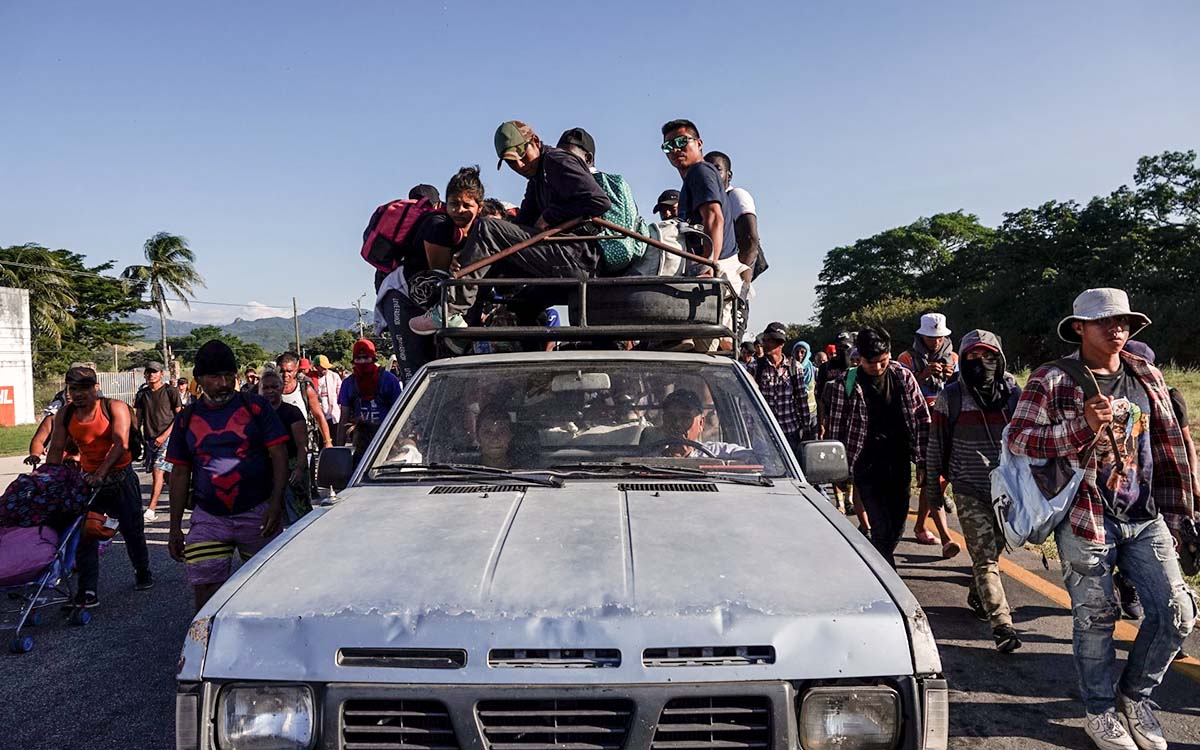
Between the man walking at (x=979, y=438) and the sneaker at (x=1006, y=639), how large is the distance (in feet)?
0.61

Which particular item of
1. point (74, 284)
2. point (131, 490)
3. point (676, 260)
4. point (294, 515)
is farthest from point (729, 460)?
point (74, 284)

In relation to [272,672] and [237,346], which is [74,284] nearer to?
[237,346]

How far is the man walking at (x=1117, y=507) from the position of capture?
12.1 ft

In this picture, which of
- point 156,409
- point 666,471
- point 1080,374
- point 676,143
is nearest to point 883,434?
point 1080,374

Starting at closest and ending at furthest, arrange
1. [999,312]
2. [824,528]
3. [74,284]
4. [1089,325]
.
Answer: [824,528] < [1089,325] < [999,312] < [74,284]

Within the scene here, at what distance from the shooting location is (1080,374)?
3.78 metres

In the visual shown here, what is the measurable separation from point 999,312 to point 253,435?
42.6 meters

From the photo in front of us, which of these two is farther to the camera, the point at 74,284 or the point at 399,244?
the point at 74,284

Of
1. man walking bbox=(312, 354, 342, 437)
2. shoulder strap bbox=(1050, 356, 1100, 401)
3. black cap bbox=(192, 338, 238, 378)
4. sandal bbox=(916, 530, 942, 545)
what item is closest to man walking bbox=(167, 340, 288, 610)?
black cap bbox=(192, 338, 238, 378)

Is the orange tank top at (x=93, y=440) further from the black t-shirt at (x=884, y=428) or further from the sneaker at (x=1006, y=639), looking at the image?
the sneaker at (x=1006, y=639)

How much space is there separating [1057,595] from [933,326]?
2186 millimetres

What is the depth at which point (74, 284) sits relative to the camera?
48625 mm

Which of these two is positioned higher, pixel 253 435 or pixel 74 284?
pixel 74 284

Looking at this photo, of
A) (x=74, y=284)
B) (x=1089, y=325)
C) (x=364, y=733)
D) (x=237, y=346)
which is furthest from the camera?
(x=237, y=346)
